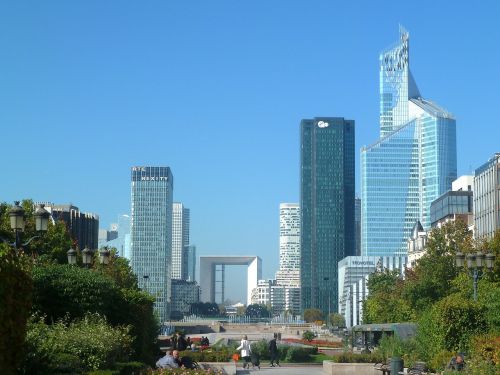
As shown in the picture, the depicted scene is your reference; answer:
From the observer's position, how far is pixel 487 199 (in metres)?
109

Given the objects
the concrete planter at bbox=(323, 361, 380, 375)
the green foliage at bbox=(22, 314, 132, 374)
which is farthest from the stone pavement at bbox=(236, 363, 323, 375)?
the green foliage at bbox=(22, 314, 132, 374)

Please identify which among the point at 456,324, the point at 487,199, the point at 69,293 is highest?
the point at 487,199

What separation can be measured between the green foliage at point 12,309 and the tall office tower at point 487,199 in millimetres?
87224

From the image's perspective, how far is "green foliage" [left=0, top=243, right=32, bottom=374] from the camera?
16.9 m

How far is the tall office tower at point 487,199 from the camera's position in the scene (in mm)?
104562

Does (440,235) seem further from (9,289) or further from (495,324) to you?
(9,289)

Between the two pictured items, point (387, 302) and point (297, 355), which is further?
point (387, 302)

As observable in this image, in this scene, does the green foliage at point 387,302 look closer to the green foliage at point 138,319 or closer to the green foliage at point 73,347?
the green foliage at point 138,319

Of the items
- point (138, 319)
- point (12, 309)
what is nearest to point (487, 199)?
point (138, 319)

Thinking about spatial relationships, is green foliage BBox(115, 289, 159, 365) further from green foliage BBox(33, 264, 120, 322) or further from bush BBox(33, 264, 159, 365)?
green foliage BBox(33, 264, 120, 322)

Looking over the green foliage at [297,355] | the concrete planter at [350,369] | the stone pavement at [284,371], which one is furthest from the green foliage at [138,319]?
the green foliage at [297,355]

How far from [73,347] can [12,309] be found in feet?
24.5

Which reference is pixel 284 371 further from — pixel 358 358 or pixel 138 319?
pixel 138 319

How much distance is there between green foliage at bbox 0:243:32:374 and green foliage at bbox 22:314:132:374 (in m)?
1.90
